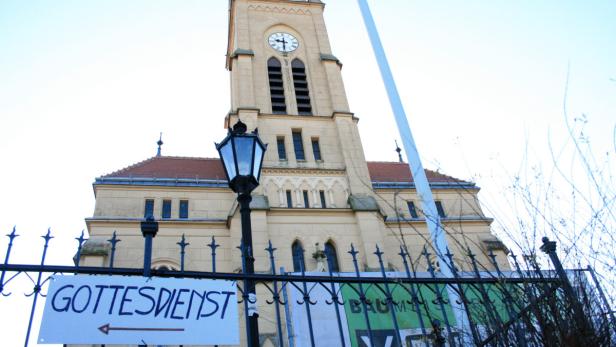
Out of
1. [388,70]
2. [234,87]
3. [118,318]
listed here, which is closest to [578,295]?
[118,318]

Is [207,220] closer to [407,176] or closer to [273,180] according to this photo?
[273,180]

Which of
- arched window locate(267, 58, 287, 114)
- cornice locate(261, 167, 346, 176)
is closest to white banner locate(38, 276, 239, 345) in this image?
cornice locate(261, 167, 346, 176)

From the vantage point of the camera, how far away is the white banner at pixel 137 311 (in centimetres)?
420

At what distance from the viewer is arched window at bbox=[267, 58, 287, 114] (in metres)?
26.1

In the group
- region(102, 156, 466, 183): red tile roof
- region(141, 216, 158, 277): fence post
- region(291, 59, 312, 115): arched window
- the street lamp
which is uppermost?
region(291, 59, 312, 115): arched window

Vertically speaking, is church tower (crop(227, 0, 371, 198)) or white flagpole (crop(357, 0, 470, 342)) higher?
church tower (crop(227, 0, 371, 198))

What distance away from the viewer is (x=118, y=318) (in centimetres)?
432

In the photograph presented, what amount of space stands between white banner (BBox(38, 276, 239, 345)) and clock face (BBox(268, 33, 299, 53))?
2557 centimetres

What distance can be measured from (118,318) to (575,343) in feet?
12.2

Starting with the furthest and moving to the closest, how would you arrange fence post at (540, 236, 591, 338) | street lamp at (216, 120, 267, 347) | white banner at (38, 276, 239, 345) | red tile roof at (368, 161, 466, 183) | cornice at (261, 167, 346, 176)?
1. red tile roof at (368, 161, 466, 183)
2. cornice at (261, 167, 346, 176)
3. street lamp at (216, 120, 267, 347)
4. white banner at (38, 276, 239, 345)
5. fence post at (540, 236, 591, 338)

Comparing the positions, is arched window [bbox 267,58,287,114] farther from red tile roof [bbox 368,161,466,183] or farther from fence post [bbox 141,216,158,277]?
fence post [bbox 141,216,158,277]

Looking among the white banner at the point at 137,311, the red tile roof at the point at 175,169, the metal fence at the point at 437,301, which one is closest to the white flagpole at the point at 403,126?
the metal fence at the point at 437,301

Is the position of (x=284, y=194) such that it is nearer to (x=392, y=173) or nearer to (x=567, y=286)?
(x=392, y=173)

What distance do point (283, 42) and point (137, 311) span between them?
26.6m
